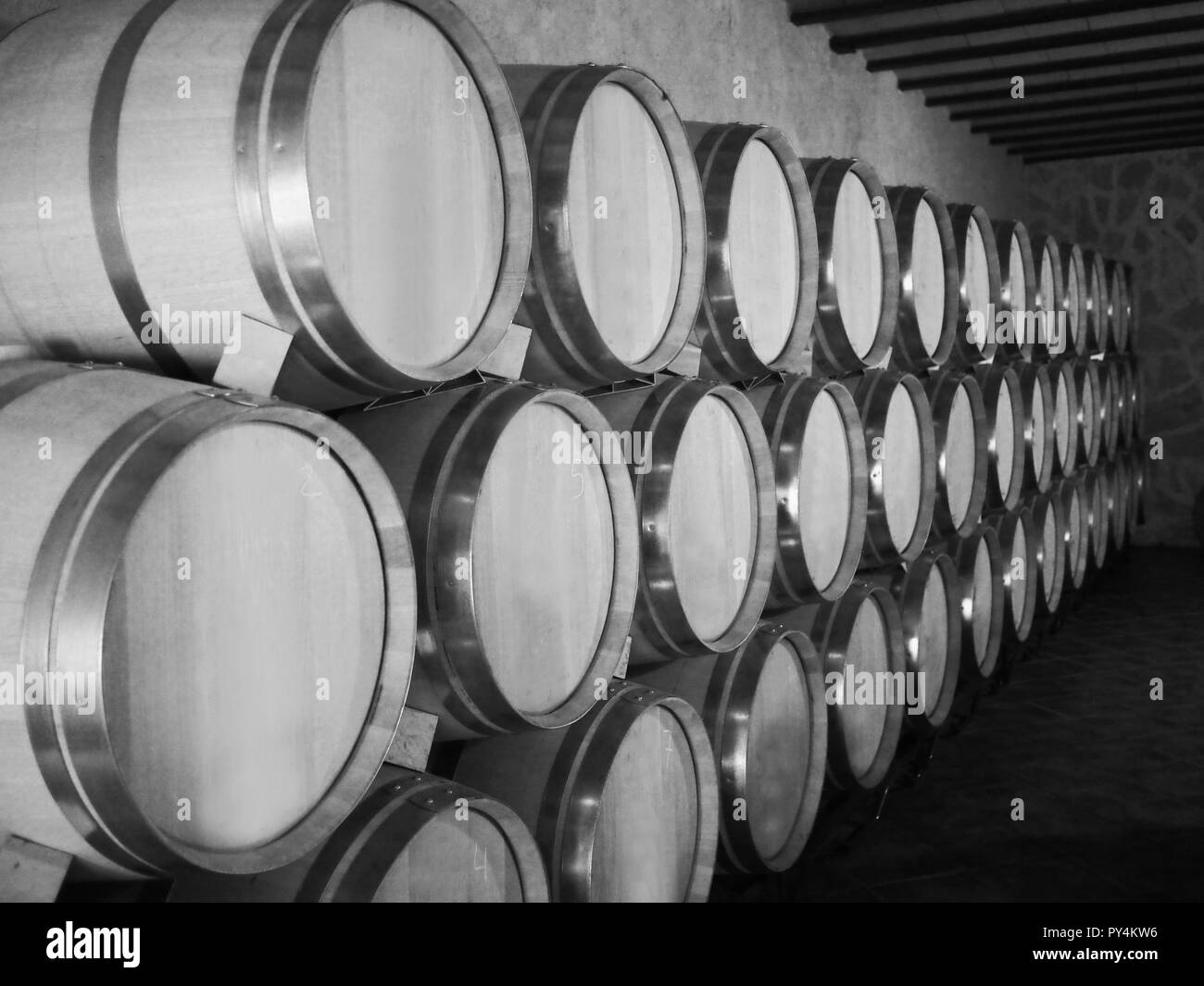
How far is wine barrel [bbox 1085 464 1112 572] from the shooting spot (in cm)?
785

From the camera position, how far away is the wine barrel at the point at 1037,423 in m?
5.86

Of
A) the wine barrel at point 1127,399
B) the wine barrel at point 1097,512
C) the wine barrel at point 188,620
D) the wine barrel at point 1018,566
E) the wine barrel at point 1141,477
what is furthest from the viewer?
the wine barrel at point 1141,477

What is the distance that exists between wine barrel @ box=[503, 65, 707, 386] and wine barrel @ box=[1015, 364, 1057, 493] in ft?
11.9

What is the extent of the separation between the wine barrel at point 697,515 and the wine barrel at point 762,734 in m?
0.19

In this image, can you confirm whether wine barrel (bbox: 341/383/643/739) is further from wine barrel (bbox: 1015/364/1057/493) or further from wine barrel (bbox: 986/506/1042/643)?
wine barrel (bbox: 1015/364/1057/493)

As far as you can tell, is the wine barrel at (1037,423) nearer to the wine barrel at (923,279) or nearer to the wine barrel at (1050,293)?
the wine barrel at (1050,293)

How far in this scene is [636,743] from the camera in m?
2.42

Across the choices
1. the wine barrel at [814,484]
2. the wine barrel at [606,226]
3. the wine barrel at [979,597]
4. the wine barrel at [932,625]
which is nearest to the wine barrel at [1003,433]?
the wine barrel at [979,597]

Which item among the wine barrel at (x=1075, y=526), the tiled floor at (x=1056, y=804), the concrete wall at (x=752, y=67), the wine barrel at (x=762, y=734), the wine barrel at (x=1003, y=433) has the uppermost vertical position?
the concrete wall at (x=752, y=67)

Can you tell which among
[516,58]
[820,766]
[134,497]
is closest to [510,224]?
[134,497]

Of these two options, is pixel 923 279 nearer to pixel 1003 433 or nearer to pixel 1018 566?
pixel 1003 433

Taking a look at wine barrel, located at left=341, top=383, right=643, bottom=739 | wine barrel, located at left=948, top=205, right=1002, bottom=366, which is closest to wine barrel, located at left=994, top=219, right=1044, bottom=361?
wine barrel, located at left=948, top=205, right=1002, bottom=366

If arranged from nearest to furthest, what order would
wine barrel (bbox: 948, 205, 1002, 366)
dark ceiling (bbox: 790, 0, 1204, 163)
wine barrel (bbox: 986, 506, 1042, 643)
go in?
wine barrel (bbox: 948, 205, 1002, 366), wine barrel (bbox: 986, 506, 1042, 643), dark ceiling (bbox: 790, 0, 1204, 163)
